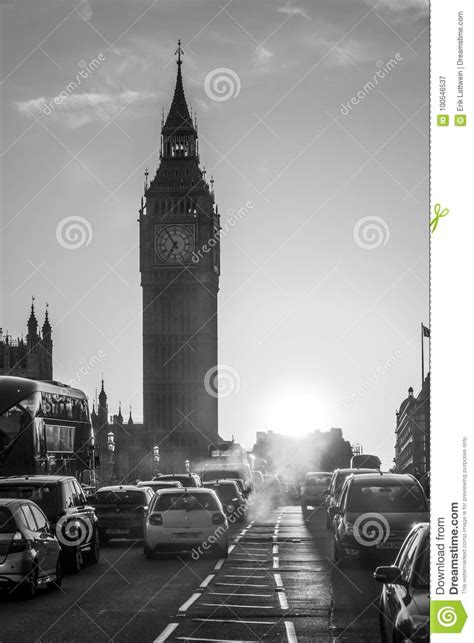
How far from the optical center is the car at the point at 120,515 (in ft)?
92.8

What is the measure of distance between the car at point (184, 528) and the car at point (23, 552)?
641 cm

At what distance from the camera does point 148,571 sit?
2088 cm

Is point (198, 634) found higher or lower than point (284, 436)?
higher

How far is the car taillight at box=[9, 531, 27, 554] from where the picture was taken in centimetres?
1588

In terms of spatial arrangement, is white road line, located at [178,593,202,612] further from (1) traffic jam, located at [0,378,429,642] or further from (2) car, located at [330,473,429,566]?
(2) car, located at [330,473,429,566]

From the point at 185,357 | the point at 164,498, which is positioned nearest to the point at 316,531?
the point at 164,498

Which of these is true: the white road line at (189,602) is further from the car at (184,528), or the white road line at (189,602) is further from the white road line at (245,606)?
the car at (184,528)

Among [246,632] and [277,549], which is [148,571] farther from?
[246,632]

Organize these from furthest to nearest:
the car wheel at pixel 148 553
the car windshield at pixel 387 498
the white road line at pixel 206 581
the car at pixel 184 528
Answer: the car wheel at pixel 148 553
the car at pixel 184 528
the car windshield at pixel 387 498
the white road line at pixel 206 581

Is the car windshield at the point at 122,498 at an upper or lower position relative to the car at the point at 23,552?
lower

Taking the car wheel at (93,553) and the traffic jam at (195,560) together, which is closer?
the traffic jam at (195,560)

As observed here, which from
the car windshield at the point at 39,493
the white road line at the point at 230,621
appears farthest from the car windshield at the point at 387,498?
the white road line at the point at 230,621

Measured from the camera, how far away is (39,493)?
20.9 metres
